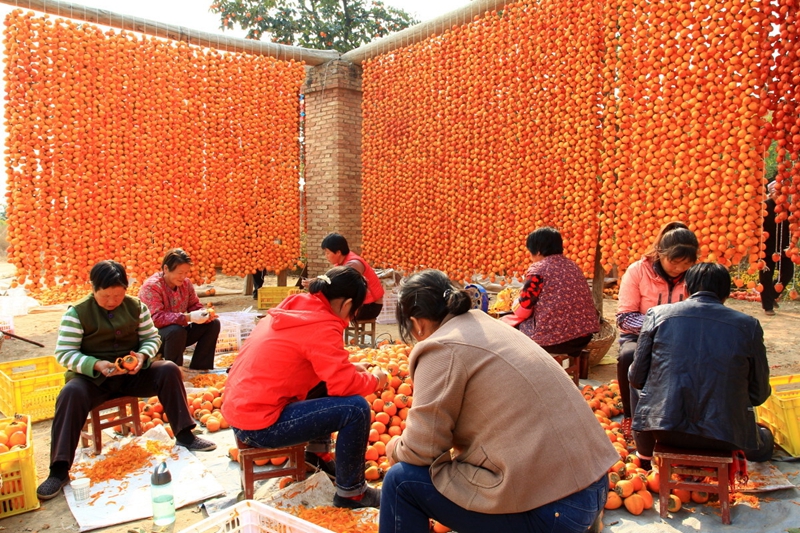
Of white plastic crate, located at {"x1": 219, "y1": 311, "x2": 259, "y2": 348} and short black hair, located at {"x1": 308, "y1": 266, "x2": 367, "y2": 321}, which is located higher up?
short black hair, located at {"x1": 308, "y1": 266, "x2": 367, "y2": 321}

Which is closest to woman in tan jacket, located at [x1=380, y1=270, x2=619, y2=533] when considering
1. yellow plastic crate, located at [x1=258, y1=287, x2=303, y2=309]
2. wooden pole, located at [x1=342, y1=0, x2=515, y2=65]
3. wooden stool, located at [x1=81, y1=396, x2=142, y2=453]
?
wooden stool, located at [x1=81, y1=396, x2=142, y2=453]

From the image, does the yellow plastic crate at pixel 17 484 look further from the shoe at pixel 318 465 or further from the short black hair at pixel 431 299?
the short black hair at pixel 431 299

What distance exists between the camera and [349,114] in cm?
883

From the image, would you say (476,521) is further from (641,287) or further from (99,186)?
(99,186)

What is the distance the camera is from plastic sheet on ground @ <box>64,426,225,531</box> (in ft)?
9.77

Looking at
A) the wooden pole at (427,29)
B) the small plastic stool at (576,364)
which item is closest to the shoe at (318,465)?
the small plastic stool at (576,364)

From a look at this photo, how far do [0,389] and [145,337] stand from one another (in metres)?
1.71

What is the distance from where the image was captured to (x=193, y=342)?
5.59m

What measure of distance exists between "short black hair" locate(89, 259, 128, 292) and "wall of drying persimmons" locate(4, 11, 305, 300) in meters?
4.22

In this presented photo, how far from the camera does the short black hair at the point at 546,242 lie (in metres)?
4.46

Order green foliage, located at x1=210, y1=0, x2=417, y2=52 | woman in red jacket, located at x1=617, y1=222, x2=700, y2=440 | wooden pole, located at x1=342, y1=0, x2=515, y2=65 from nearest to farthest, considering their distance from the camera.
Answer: woman in red jacket, located at x1=617, y1=222, x2=700, y2=440
wooden pole, located at x1=342, y1=0, x2=515, y2=65
green foliage, located at x1=210, y1=0, x2=417, y2=52

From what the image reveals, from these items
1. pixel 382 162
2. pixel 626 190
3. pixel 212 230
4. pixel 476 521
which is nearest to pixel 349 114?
pixel 382 162

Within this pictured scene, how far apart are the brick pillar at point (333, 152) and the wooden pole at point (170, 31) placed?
12.7 inches

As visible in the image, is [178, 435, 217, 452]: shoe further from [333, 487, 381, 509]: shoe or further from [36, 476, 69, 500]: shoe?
[333, 487, 381, 509]: shoe
